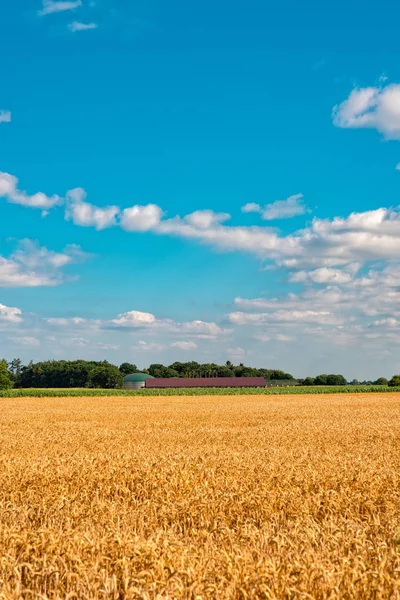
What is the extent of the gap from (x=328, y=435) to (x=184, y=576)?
1908cm

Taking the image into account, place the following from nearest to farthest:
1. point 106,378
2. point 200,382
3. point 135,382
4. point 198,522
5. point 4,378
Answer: point 198,522
point 4,378
point 135,382
point 200,382
point 106,378

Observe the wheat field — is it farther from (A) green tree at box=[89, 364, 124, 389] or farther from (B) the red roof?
(A) green tree at box=[89, 364, 124, 389]

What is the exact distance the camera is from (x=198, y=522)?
9055 mm

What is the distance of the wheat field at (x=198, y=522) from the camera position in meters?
5.46

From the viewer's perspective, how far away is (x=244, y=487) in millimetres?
10859

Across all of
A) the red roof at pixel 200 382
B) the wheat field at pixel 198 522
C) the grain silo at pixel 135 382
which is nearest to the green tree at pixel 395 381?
the red roof at pixel 200 382

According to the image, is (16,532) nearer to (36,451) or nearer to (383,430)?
(36,451)

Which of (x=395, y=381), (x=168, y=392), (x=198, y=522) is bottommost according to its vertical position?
(x=168, y=392)

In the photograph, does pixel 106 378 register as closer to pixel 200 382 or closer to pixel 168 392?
pixel 200 382

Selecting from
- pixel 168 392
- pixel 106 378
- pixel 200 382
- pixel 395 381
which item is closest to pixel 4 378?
pixel 168 392

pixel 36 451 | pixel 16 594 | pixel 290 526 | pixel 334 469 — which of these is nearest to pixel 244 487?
pixel 290 526

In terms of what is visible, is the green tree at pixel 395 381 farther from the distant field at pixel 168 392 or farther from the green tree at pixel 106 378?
the green tree at pixel 106 378

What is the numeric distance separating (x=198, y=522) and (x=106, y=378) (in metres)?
158

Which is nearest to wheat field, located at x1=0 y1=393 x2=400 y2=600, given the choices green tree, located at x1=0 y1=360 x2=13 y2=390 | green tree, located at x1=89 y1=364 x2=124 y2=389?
green tree, located at x1=0 y1=360 x2=13 y2=390
